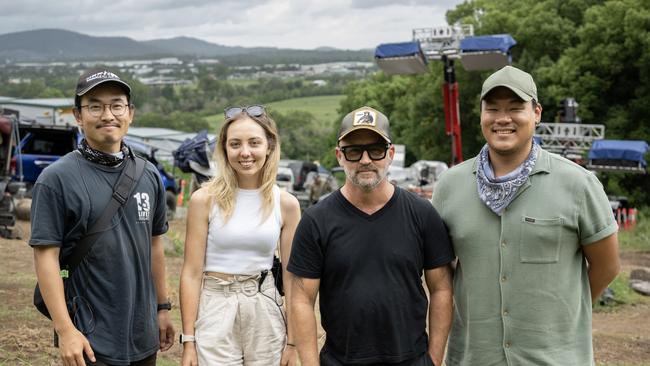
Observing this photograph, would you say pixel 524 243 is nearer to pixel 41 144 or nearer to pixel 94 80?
pixel 94 80

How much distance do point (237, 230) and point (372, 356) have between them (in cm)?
85

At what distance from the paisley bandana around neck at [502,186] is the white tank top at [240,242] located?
976 millimetres

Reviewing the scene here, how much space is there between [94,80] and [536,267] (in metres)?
1.97

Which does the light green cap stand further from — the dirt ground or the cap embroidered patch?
the dirt ground

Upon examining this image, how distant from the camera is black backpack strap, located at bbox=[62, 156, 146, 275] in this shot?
336 cm

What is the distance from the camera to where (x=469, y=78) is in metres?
35.9

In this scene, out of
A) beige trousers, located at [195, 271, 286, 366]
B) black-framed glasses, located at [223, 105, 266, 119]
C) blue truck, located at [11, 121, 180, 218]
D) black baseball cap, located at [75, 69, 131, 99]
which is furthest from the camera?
blue truck, located at [11, 121, 180, 218]

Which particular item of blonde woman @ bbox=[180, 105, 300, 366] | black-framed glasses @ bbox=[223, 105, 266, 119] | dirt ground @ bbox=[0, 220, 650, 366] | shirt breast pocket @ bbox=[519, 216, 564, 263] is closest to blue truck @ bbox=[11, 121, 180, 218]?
dirt ground @ bbox=[0, 220, 650, 366]

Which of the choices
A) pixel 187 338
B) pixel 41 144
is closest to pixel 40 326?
pixel 187 338

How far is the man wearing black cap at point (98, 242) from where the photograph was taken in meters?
3.28

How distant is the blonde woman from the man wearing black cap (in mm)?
188

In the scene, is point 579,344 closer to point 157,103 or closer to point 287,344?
point 287,344

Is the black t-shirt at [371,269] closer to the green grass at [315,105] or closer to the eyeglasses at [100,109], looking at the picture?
the eyeglasses at [100,109]

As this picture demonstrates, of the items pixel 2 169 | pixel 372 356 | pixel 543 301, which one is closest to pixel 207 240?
pixel 372 356
